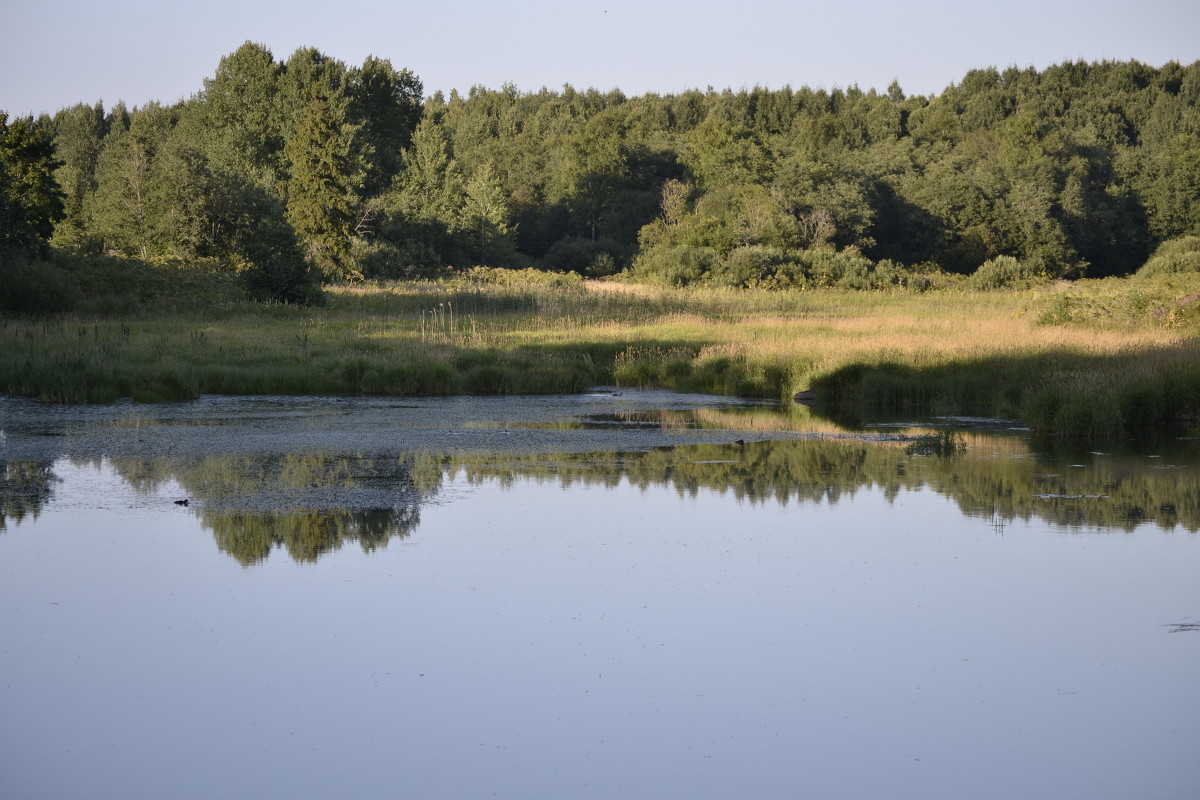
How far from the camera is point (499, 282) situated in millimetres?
47375

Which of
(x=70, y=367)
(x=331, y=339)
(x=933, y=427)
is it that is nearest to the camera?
(x=933, y=427)

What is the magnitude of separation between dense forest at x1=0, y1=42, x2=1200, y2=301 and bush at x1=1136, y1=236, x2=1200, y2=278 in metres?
5.16

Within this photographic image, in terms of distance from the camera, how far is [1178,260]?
158 feet

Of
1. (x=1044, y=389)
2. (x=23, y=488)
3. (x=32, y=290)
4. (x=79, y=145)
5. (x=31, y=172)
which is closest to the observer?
(x=23, y=488)

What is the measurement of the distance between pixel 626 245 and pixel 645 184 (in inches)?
332

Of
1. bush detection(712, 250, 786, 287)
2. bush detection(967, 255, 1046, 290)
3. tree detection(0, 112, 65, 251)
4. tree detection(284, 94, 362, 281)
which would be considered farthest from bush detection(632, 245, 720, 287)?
tree detection(0, 112, 65, 251)

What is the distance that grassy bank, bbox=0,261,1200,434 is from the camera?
18125 mm

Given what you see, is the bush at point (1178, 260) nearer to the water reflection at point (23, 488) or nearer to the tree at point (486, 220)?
the tree at point (486, 220)

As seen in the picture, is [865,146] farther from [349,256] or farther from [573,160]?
[349,256]

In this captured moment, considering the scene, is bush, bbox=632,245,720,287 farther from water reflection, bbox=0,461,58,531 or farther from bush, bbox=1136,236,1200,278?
water reflection, bbox=0,461,58,531

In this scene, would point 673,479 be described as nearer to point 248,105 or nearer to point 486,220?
point 486,220

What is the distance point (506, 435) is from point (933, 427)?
20.6 feet

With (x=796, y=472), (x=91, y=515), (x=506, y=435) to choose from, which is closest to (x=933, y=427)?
(x=796, y=472)

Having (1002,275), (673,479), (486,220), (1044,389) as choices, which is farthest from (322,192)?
(673,479)
